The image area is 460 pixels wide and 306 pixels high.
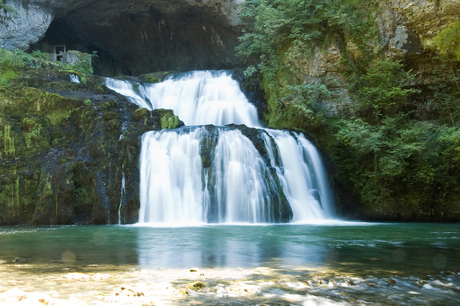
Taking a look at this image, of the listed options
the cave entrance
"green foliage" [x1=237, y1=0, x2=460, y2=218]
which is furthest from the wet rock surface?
the cave entrance

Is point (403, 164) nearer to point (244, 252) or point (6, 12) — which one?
point (244, 252)

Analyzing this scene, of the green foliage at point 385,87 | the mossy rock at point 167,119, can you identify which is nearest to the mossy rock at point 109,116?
the mossy rock at point 167,119

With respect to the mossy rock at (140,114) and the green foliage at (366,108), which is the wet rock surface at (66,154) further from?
the green foliage at (366,108)

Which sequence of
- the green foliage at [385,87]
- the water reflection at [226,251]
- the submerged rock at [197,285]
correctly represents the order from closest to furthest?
1. the submerged rock at [197,285]
2. the water reflection at [226,251]
3. the green foliage at [385,87]

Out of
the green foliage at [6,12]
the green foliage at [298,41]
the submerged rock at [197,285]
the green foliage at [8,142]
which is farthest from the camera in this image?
the green foliage at [6,12]

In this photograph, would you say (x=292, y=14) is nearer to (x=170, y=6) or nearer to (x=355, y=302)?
(x=170, y=6)

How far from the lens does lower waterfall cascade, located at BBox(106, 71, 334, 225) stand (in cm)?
1284

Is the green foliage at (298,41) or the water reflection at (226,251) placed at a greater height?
the green foliage at (298,41)

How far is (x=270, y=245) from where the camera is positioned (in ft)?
22.6

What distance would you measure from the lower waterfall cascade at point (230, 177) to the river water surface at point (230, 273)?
5.61 meters

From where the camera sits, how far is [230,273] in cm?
427

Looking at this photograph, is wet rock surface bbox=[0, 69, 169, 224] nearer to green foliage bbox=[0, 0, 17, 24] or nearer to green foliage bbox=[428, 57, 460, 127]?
green foliage bbox=[0, 0, 17, 24]

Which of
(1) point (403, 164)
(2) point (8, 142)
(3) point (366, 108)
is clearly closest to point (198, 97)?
(3) point (366, 108)

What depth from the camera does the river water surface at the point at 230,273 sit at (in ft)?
10.6
